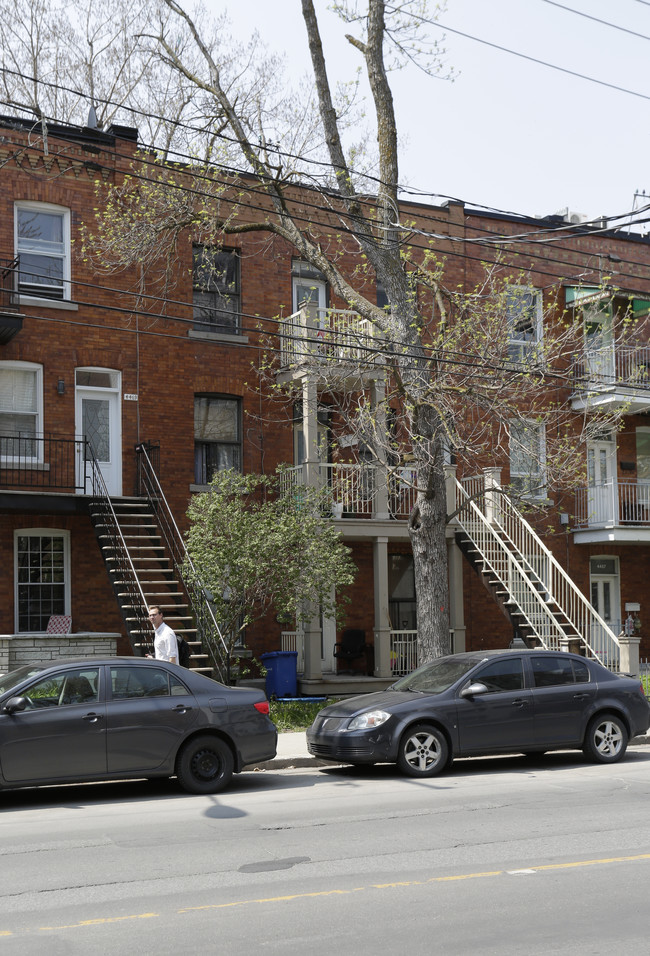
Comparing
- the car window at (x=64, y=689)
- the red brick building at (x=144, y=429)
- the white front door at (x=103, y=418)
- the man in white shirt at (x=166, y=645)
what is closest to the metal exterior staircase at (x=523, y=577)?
the red brick building at (x=144, y=429)

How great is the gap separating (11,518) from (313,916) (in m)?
14.5

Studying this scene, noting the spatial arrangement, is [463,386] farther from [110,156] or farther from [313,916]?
[313,916]

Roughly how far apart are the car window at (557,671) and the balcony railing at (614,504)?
11392 mm

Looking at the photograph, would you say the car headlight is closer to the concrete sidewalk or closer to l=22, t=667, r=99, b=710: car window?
the concrete sidewalk

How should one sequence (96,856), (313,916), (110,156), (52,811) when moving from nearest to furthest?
1. (313,916)
2. (96,856)
3. (52,811)
4. (110,156)

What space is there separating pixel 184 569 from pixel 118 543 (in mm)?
1610

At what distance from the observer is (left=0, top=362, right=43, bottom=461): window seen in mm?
20000

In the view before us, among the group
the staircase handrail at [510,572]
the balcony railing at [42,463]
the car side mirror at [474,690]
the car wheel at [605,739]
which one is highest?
the balcony railing at [42,463]

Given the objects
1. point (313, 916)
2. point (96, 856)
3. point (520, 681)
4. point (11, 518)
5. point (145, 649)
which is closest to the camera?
point (313, 916)

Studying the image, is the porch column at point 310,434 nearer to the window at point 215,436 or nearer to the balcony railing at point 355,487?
the balcony railing at point 355,487

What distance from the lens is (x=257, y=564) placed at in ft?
56.3

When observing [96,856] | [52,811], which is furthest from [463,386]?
[96,856]

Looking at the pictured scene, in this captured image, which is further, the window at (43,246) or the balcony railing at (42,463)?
the window at (43,246)

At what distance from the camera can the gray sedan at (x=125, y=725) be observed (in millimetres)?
10602
